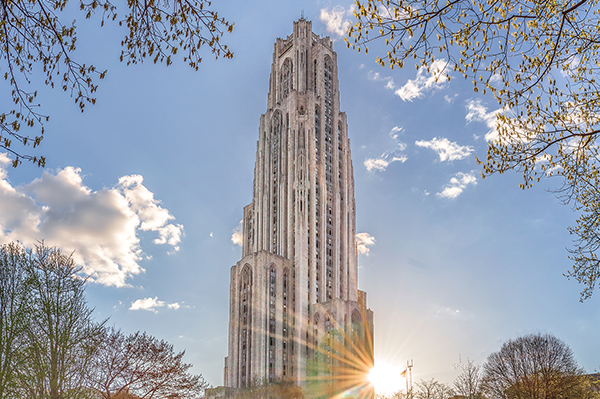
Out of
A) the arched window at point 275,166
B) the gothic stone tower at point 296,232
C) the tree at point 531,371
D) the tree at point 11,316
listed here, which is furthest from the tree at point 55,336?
the arched window at point 275,166

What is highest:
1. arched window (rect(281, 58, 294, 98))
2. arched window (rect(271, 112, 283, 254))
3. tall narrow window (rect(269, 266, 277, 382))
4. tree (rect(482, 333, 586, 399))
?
arched window (rect(281, 58, 294, 98))

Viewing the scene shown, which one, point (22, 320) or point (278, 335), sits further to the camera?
point (278, 335)

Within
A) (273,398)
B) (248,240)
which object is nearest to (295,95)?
(248,240)

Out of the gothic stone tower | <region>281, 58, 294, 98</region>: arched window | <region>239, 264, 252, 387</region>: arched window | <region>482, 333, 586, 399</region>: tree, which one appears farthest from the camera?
<region>281, 58, 294, 98</region>: arched window

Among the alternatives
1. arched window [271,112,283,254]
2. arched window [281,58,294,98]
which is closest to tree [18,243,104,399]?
arched window [271,112,283,254]

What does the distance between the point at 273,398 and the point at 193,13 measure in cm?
9255

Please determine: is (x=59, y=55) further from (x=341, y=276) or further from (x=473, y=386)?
(x=341, y=276)

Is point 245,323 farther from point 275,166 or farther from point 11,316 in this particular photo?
point 11,316

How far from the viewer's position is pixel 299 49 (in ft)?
473

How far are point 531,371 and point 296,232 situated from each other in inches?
2724

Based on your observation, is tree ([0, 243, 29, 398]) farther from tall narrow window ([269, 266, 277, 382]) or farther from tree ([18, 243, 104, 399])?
tall narrow window ([269, 266, 277, 382])

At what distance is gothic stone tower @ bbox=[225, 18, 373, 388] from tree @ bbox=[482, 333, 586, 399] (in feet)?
164

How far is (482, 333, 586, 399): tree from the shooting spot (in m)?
57.8

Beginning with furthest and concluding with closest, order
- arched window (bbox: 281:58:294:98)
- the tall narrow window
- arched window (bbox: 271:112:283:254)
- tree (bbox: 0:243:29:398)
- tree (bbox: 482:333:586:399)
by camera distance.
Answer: arched window (bbox: 281:58:294:98)
arched window (bbox: 271:112:283:254)
the tall narrow window
tree (bbox: 482:333:586:399)
tree (bbox: 0:243:29:398)
